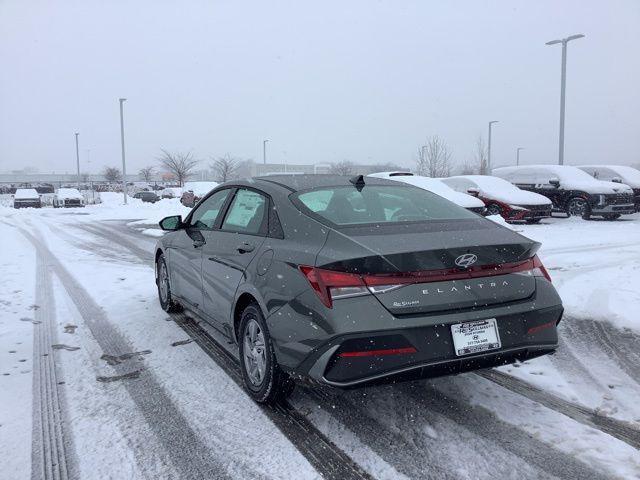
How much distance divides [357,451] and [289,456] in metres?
0.37

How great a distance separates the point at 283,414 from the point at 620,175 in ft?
66.0

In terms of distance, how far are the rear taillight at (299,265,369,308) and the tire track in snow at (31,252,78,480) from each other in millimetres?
1567

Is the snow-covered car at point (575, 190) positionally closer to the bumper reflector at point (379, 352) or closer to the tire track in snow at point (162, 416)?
the tire track in snow at point (162, 416)

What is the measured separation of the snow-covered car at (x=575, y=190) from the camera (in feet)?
54.4

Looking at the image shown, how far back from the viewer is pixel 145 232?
15445 mm

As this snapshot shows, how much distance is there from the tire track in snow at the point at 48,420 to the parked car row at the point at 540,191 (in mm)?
10438

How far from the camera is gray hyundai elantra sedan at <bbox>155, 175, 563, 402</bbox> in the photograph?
2662 mm

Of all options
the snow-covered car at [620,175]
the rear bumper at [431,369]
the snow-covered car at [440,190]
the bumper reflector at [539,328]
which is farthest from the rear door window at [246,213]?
the snow-covered car at [620,175]

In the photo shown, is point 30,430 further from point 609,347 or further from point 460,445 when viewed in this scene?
point 609,347

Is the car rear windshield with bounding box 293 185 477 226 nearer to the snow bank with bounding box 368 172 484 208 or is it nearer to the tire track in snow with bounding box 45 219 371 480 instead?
the tire track in snow with bounding box 45 219 371 480

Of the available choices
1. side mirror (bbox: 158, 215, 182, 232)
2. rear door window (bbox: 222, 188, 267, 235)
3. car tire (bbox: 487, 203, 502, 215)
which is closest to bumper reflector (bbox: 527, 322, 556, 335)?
rear door window (bbox: 222, 188, 267, 235)

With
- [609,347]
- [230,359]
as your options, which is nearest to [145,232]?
[230,359]

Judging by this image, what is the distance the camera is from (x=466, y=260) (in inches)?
110

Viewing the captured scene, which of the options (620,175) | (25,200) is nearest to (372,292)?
(620,175)
